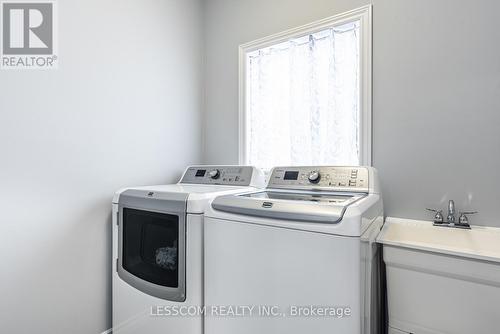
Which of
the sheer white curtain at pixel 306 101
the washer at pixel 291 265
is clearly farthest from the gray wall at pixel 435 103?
the washer at pixel 291 265

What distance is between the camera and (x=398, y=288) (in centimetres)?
117

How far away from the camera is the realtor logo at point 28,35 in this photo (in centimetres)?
137

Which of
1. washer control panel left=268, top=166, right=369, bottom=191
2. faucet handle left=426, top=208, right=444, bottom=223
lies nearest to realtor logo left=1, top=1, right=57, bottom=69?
washer control panel left=268, top=166, right=369, bottom=191

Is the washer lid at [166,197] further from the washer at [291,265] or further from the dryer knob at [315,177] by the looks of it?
the dryer knob at [315,177]

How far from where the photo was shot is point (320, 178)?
1.53m

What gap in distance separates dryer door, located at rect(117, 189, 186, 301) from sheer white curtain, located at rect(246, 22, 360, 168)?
3.15ft

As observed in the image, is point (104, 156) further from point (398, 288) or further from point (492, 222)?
point (492, 222)

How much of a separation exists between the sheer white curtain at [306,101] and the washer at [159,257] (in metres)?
0.42

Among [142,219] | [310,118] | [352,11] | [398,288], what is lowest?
[398,288]

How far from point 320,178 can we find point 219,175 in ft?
2.29

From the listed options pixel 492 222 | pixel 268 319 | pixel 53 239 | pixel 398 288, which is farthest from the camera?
pixel 53 239

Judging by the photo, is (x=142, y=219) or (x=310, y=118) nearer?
(x=142, y=219)

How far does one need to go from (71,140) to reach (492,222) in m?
2.19

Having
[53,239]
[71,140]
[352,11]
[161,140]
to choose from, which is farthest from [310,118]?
[53,239]
